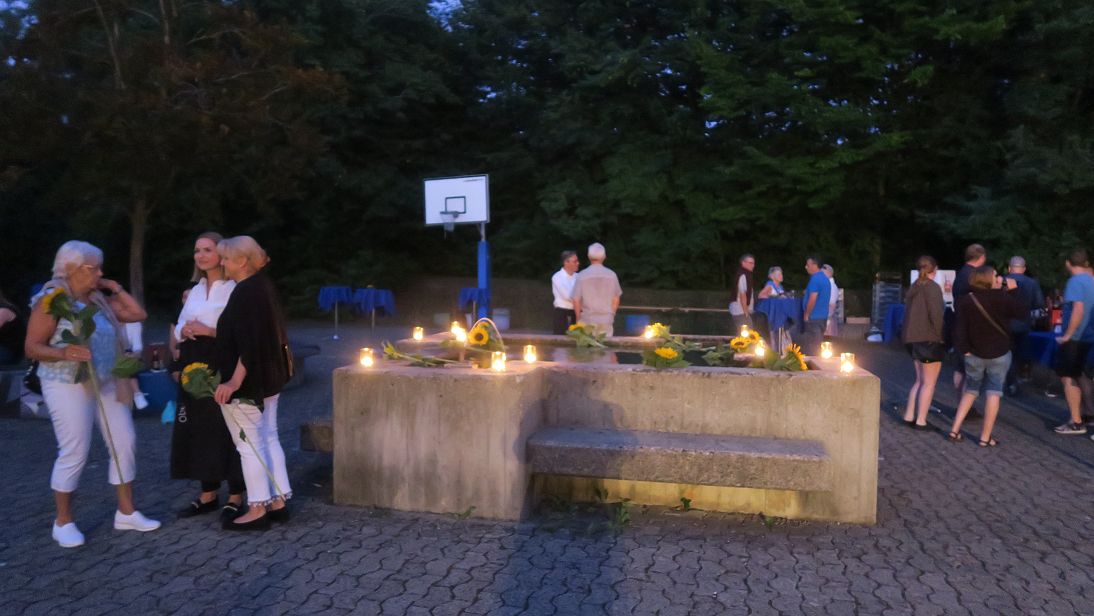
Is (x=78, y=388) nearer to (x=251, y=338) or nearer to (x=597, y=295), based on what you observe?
(x=251, y=338)

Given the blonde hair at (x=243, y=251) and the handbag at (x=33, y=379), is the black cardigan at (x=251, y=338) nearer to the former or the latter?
the blonde hair at (x=243, y=251)

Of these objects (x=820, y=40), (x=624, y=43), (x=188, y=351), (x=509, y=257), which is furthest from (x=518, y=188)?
(x=188, y=351)

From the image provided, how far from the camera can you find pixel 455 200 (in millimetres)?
20703

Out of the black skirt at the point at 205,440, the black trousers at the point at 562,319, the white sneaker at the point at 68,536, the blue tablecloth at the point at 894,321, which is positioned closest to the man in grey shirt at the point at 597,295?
the black trousers at the point at 562,319

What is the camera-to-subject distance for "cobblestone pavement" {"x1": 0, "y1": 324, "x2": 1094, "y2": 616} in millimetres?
4223

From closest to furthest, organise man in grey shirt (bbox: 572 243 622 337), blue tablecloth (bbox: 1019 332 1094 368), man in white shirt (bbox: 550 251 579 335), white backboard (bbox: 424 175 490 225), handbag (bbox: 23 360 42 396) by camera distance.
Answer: handbag (bbox: 23 360 42 396) → man in grey shirt (bbox: 572 243 622 337) → man in white shirt (bbox: 550 251 579 335) → blue tablecloth (bbox: 1019 332 1094 368) → white backboard (bbox: 424 175 490 225)

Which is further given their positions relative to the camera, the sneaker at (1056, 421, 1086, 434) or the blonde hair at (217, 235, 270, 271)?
the sneaker at (1056, 421, 1086, 434)

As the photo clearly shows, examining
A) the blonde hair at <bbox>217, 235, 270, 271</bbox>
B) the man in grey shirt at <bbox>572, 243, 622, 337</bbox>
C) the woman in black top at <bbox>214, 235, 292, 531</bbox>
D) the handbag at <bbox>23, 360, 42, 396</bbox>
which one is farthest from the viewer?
the man in grey shirt at <bbox>572, 243, 622, 337</bbox>

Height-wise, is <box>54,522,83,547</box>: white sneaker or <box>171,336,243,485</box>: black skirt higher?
<box>171,336,243,485</box>: black skirt

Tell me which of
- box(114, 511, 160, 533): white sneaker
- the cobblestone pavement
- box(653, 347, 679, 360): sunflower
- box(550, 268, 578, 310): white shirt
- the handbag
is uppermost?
box(550, 268, 578, 310): white shirt

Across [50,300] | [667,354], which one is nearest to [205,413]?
[50,300]

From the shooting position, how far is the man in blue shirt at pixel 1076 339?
27.6ft

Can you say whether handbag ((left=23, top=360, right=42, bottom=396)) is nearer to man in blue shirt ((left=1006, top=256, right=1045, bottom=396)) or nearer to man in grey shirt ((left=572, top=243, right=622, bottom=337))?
man in grey shirt ((left=572, top=243, right=622, bottom=337))

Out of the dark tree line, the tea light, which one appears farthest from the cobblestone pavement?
the dark tree line
